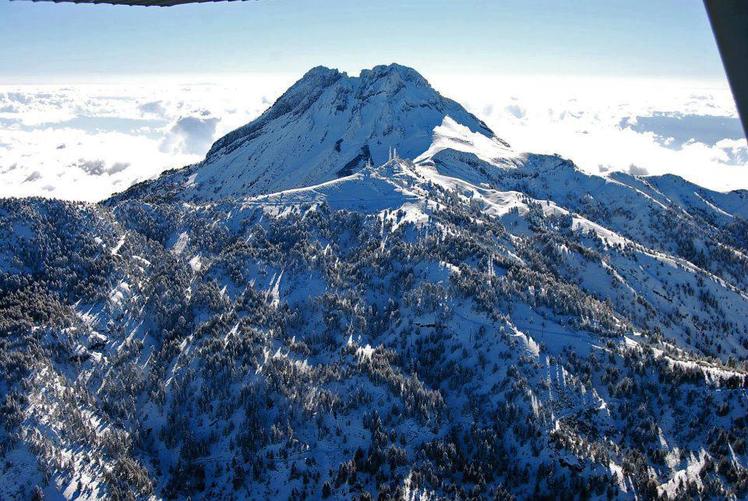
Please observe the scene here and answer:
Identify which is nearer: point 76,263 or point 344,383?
point 344,383

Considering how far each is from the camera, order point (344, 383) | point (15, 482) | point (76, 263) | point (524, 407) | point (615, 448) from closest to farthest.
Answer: point (15, 482)
point (615, 448)
point (524, 407)
point (344, 383)
point (76, 263)

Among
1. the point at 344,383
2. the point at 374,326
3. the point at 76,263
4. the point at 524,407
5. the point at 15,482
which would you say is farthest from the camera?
the point at 76,263

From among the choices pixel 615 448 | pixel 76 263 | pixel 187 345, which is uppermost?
pixel 76 263

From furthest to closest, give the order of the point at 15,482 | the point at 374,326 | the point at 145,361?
1. the point at 374,326
2. the point at 145,361
3. the point at 15,482

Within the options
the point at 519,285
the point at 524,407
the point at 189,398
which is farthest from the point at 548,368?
the point at 189,398

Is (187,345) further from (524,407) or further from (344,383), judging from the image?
(524,407)

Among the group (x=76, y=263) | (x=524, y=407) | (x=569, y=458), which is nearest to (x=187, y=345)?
(x=76, y=263)

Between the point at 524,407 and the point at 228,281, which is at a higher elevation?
the point at 228,281

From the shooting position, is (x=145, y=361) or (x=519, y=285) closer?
(x=145, y=361)

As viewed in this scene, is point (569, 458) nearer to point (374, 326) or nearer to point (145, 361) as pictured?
point (374, 326)
